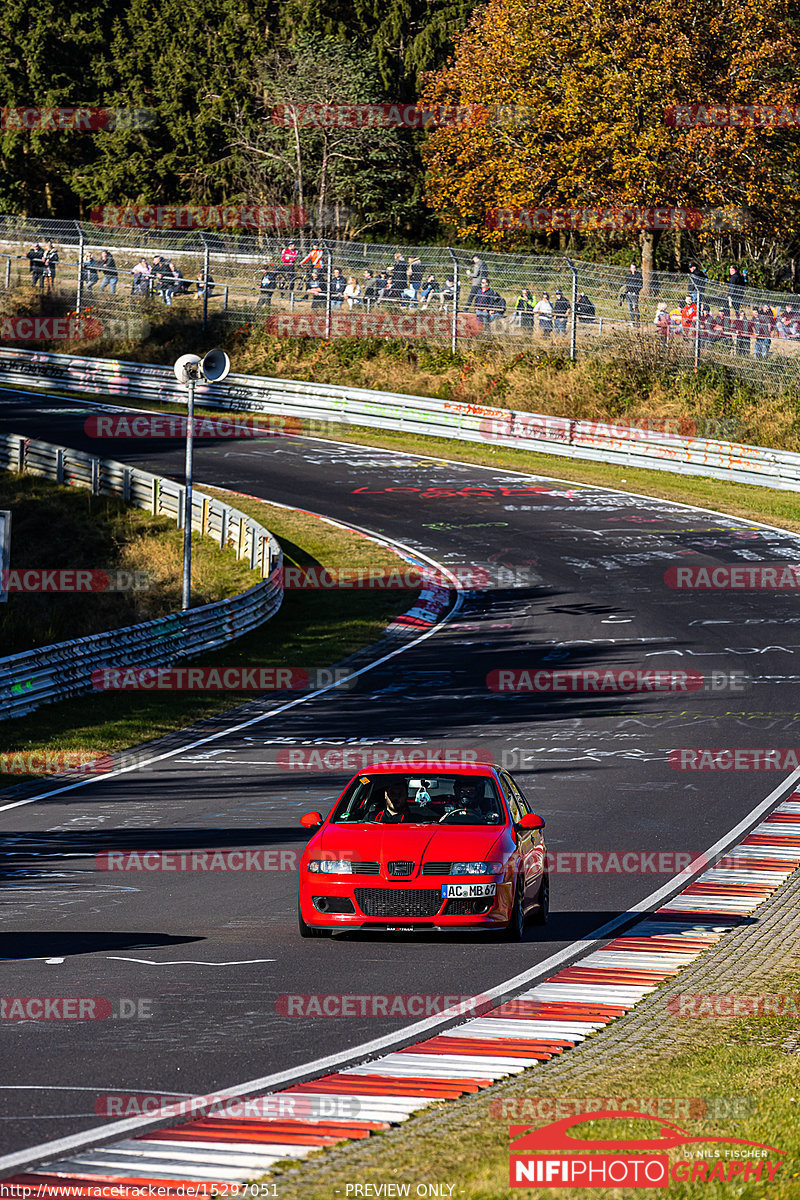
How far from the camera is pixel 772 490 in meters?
40.3

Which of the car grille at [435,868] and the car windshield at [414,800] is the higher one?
the car windshield at [414,800]

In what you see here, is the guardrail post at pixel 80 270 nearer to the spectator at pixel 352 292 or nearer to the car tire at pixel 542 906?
the spectator at pixel 352 292

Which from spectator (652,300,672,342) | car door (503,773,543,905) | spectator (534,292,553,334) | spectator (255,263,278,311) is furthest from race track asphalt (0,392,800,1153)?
spectator (255,263,278,311)

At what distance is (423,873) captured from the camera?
1090 centimetres

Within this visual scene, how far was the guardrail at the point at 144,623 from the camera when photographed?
21906 millimetres

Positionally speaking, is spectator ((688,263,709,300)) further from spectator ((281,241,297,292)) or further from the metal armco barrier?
spectator ((281,241,297,292))

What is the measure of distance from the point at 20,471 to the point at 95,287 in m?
15.2

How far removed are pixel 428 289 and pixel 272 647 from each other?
962 inches

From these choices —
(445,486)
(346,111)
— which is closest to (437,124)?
(346,111)

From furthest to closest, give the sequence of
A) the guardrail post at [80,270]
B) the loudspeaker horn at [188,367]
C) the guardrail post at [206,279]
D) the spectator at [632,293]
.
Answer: the guardrail post at [80,270]
the guardrail post at [206,279]
the spectator at [632,293]
the loudspeaker horn at [188,367]

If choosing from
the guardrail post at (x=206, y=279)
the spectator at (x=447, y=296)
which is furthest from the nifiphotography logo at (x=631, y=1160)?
the guardrail post at (x=206, y=279)

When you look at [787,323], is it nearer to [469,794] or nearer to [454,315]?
[454,315]

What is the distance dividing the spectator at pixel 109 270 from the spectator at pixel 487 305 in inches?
533

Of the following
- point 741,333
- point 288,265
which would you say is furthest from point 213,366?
point 288,265
